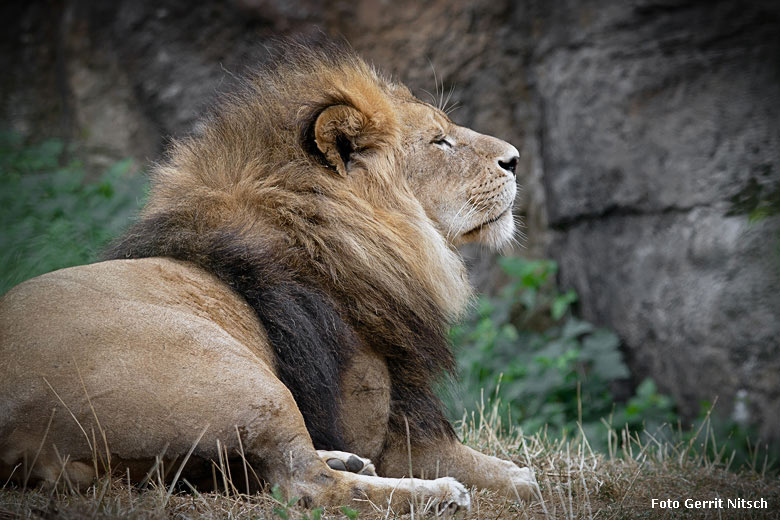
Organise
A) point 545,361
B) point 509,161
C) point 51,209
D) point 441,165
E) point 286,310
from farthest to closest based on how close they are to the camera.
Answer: point 545,361 → point 51,209 → point 509,161 → point 441,165 → point 286,310

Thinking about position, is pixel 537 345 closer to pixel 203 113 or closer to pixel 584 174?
pixel 584 174

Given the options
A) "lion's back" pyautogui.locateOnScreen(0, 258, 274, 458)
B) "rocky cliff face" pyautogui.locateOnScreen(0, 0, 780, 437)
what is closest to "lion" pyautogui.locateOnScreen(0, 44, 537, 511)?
"lion's back" pyautogui.locateOnScreen(0, 258, 274, 458)

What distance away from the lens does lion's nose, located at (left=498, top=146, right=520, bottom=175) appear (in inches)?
145

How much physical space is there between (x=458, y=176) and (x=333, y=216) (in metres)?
0.69

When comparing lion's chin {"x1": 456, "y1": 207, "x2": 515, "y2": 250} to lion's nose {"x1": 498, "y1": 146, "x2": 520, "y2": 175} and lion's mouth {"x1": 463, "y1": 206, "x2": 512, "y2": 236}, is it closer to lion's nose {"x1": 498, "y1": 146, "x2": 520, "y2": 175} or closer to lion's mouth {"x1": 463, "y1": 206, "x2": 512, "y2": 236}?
lion's mouth {"x1": 463, "y1": 206, "x2": 512, "y2": 236}

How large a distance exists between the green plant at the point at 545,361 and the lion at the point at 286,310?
106 inches

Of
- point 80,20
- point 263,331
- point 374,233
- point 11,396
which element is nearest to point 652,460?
point 374,233

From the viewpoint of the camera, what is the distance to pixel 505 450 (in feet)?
12.3

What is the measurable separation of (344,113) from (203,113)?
0.71m

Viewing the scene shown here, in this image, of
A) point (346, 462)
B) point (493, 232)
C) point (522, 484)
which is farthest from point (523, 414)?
point (346, 462)

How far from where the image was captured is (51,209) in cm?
563

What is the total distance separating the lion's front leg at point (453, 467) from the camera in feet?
10.3

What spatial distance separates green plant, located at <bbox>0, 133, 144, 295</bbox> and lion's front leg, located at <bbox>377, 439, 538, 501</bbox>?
166 centimetres

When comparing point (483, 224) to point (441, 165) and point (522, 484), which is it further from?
point (522, 484)
